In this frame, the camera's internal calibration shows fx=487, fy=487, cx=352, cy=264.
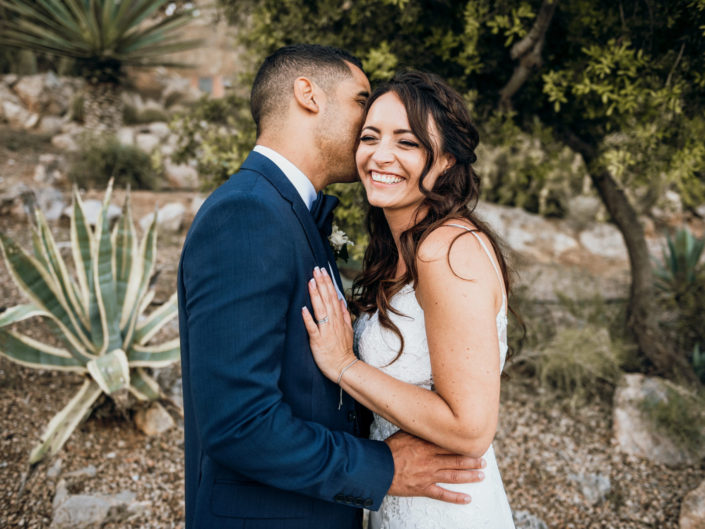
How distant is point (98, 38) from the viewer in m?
9.05

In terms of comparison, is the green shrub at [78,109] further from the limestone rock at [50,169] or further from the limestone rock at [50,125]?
the limestone rock at [50,169]

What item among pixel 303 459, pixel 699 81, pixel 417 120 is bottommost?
pixel 303 459

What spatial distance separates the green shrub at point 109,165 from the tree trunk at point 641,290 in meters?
6.49

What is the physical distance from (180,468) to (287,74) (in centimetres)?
275

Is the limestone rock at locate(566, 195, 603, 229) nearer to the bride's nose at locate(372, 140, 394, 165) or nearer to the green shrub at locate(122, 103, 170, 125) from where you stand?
the bride's nose at locate(372, 140, 394, 165)

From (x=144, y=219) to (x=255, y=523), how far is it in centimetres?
676

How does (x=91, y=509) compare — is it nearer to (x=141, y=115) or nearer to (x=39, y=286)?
(x=39, y=286)

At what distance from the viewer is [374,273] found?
211 centimetres

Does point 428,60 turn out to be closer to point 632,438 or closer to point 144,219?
point 632,438

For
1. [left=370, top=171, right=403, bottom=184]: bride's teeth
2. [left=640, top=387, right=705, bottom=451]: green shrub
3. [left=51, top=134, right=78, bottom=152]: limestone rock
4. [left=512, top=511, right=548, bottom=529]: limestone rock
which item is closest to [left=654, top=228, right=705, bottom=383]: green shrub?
[left=640, top=387, right=705, bottom=451]: green shrub

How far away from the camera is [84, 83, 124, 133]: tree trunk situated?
970 centimetres

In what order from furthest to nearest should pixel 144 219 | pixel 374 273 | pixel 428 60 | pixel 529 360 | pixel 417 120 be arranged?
pixel 144 219, pixel 529 360, pixel 428 60, pixel 374 273, pixel 417 120

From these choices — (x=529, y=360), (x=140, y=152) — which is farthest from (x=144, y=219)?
(x=529, y=360)

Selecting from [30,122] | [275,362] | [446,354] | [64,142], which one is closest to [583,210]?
[446,354]
